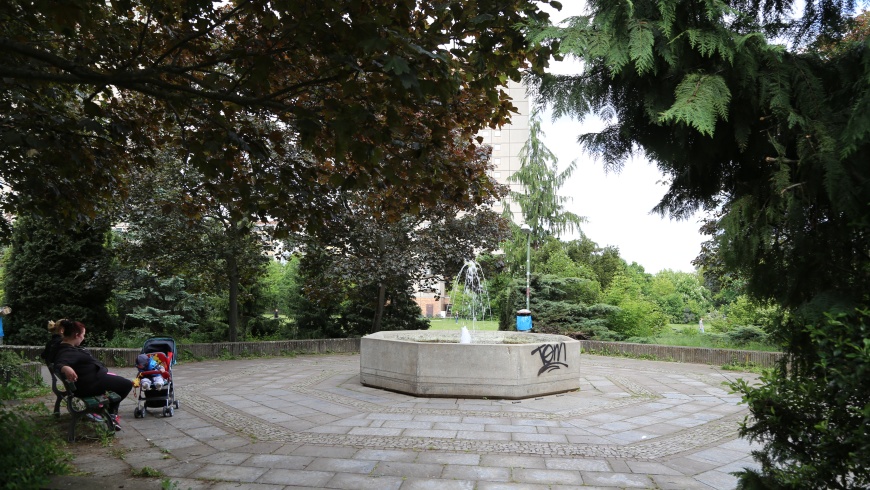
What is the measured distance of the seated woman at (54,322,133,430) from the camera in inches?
253

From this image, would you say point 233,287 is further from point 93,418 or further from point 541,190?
point 541,190

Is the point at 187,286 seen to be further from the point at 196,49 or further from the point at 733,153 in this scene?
the point at 733,153

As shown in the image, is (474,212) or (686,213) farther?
(474,212)

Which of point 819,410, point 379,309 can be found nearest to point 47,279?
point 379,309

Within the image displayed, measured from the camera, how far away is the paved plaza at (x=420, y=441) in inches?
199

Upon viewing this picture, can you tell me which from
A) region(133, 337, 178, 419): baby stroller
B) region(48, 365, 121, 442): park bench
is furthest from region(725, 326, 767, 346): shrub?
region(48, 365, 121, 442): park bench

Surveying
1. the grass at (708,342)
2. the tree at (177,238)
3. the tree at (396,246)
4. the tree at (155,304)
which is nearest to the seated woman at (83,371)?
the tree at (177,238)

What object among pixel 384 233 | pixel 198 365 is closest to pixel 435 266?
pixel 384 233

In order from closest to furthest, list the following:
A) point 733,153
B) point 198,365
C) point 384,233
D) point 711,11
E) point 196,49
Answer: point 711,11 → point 733,153 → point 196,49 → point 198,365 → point 384,233

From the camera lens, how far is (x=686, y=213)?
4.61 m

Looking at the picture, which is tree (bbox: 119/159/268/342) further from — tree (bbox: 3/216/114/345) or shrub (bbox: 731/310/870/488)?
shrub (bbox: 731/310/870/488)

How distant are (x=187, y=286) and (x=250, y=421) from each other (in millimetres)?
9513

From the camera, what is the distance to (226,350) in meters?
14.8

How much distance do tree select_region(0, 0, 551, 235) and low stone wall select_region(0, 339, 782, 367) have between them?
6097 millimetres
